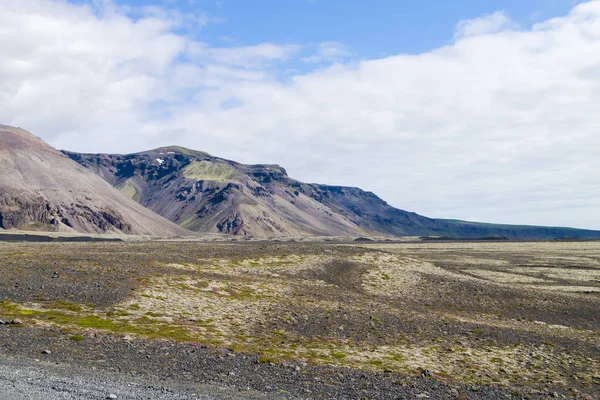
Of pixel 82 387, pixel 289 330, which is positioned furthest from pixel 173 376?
pixel 289 330

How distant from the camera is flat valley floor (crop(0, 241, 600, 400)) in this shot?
19.5m

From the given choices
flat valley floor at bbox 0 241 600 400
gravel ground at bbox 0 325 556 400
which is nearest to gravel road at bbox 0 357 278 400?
gravel ground at bbox 0 325 556 400

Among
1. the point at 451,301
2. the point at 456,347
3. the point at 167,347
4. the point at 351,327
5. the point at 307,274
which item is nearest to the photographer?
the point at 167,347

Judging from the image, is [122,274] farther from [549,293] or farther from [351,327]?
[549,293]

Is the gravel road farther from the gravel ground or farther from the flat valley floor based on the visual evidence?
the flat valley floor

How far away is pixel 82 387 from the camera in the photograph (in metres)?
15.9

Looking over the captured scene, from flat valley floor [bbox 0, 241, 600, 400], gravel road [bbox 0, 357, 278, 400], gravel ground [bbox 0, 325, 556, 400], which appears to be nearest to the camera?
gravel road [bbox 0, 357, 278, 400]

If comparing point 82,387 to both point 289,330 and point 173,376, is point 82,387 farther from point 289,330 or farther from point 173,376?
point 289,330

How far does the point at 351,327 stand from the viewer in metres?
30.4

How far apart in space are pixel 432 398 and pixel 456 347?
9738 mm

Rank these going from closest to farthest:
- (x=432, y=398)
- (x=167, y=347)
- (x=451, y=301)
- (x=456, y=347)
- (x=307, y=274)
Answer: (x=432, y=398) → (x=167, y=347) → (x=456, y=347) → (x=451, y=301) → (x=307, y=274)

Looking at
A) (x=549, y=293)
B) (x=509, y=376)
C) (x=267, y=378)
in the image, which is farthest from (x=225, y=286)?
(x=549, y=293)

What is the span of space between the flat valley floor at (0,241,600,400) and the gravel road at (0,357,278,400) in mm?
159

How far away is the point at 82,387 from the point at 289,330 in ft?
48.3
